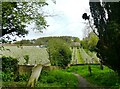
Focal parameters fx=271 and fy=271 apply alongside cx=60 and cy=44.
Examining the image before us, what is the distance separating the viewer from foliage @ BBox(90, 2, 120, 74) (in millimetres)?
17080

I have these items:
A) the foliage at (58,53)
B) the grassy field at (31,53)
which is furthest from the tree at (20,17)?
the foliage at (58,53)

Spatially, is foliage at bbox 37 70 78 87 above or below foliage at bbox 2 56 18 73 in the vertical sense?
below

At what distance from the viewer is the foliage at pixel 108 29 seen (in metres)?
17.1

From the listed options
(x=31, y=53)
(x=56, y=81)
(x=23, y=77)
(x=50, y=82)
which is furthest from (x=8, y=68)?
(x=31, y=53)

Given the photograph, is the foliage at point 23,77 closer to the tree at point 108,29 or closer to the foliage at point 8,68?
the foliage at point 8,68

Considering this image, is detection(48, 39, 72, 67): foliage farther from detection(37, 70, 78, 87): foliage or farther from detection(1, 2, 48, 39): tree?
detection(1, 2, 48, 39): tree

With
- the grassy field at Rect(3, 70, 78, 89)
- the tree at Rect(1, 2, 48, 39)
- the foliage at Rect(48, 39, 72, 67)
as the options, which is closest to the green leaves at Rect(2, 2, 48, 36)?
the tree at Rect(1, 2, 48, 39)

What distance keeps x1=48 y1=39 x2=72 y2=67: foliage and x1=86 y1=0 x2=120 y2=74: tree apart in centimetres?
2726

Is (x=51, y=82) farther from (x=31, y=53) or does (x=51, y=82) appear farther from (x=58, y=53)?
(x=58, y=53)

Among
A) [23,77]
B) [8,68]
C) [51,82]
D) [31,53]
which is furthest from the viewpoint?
[31,53]

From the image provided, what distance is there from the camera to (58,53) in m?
49.5

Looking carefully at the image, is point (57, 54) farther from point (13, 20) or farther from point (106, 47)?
point (13, 20)

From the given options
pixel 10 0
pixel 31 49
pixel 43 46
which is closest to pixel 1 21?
pixel 10 0

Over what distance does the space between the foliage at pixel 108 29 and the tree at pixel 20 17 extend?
430 centimetres
